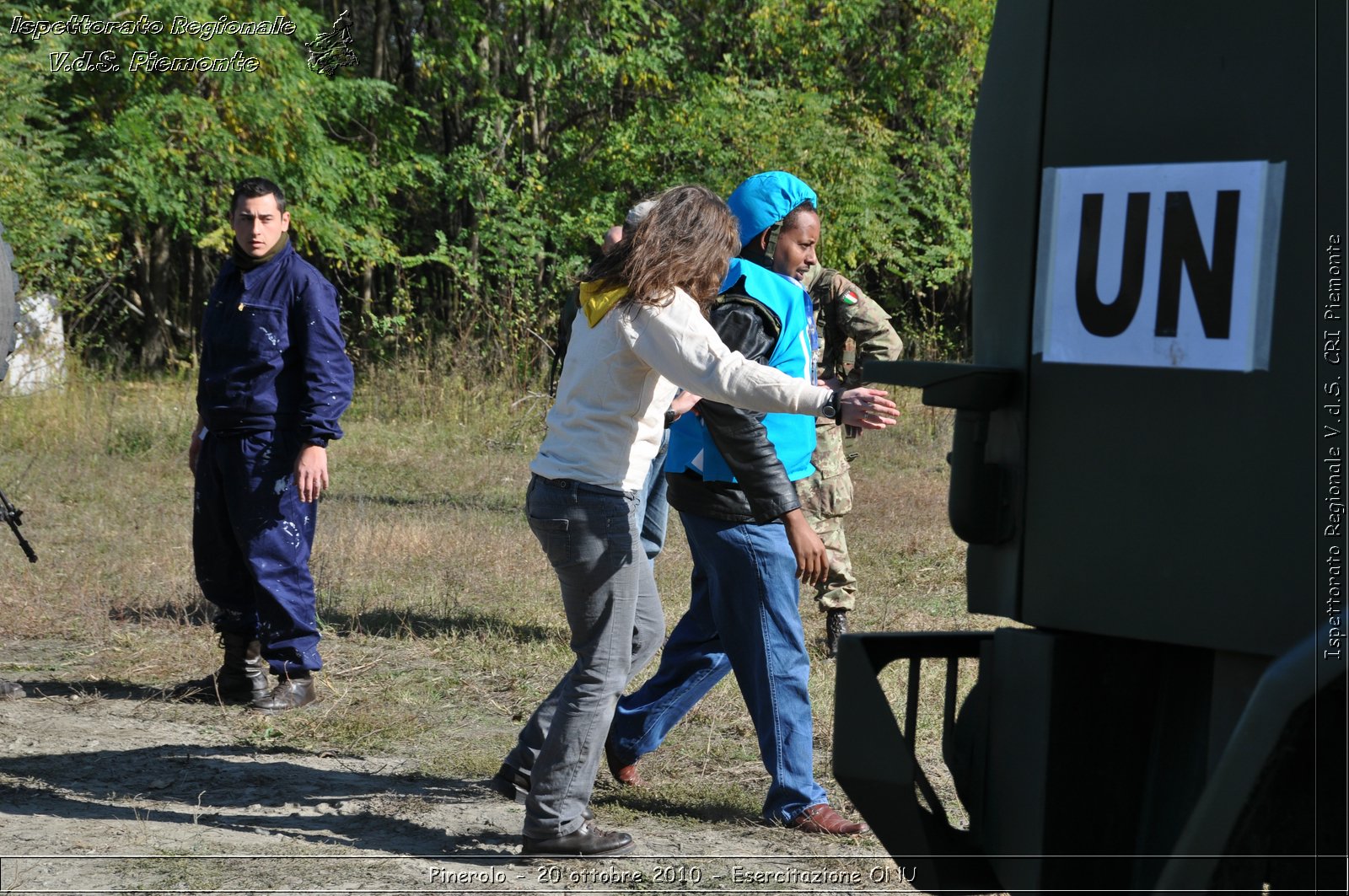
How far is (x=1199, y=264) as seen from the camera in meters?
1.98

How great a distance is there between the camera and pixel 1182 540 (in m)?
2.00

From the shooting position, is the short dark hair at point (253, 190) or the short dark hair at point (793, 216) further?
the short dark hair at point (253, 190)

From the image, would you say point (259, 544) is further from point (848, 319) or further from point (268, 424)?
point (848, 319)

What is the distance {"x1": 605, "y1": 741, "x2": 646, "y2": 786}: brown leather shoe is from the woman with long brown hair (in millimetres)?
730

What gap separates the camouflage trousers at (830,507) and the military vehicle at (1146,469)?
3.75 meters

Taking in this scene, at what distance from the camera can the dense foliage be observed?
47.6 feet

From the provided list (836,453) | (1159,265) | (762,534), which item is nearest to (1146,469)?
(1159,265)

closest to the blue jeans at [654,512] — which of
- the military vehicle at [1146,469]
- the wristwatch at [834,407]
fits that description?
the wristwatch at [834,407]

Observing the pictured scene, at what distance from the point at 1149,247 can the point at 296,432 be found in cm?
397

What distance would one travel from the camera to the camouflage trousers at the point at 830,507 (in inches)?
246

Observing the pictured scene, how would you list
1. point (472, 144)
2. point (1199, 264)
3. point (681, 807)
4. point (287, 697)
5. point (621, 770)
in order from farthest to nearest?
point (472, 144), point (287, 697), point (621, 770), point (681, 807), point (1199, 264)

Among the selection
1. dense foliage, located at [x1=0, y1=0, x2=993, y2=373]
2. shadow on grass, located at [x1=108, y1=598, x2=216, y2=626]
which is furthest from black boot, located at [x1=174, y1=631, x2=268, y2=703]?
dense foliage, located at [x1=0, y1=0, x2=993, y2=373]

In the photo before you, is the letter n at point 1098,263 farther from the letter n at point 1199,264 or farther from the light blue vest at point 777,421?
the light blue vest at point 777,421

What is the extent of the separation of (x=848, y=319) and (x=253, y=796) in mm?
3471
